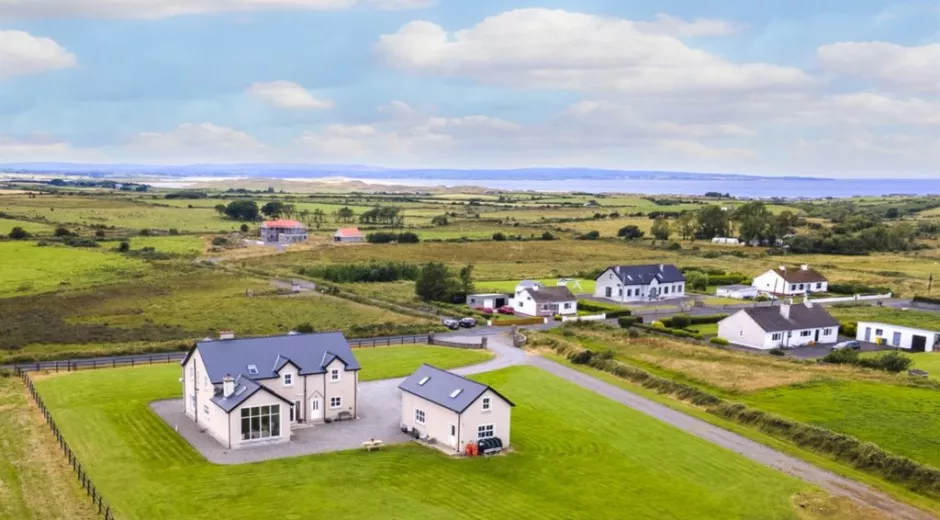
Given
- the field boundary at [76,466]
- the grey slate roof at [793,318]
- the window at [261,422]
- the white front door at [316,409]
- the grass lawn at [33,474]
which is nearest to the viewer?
the grass lawn at [33,474]

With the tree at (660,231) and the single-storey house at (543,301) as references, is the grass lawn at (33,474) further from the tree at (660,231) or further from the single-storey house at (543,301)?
the tree at (660,231)

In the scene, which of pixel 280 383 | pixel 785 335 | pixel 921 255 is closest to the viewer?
pixel 280 383

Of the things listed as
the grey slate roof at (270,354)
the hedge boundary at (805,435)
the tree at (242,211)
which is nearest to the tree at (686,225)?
the tree at (242,211)

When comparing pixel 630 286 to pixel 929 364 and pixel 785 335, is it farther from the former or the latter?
pixel 929 364

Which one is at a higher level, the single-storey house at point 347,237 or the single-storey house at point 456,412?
the single-storey house at point 347,237

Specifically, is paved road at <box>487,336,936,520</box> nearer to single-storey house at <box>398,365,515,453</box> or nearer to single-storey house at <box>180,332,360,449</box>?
single-storey house at <box>398,365,515,453</box>

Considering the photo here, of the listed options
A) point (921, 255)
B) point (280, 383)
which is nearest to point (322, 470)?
point (280, 383)
